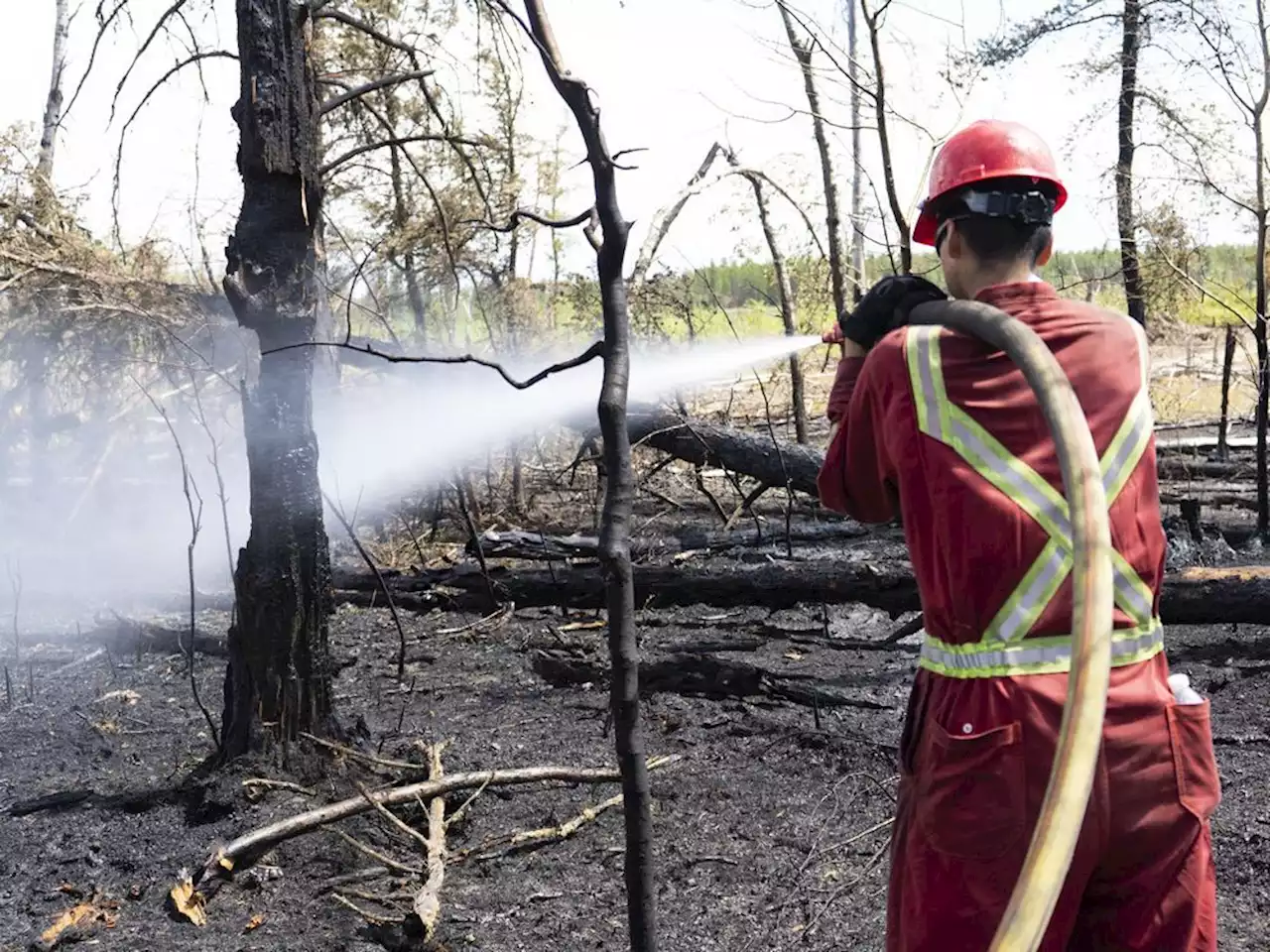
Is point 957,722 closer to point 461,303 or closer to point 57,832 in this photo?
point 57,832

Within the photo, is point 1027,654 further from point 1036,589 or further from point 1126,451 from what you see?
point 1126,451

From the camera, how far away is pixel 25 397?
589 inches

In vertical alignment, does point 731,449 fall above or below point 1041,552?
below

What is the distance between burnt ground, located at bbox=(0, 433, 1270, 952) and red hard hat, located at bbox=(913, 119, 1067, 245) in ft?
7.68

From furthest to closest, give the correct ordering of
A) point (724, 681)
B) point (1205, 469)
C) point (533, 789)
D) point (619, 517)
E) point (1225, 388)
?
point (1205, 469)
point (1225, 388)
point (724, 681)
point (533, 789)
point (619, 517)

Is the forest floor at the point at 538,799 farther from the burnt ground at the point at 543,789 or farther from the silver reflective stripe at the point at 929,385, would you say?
the silver reflective stripe at the point at 929,385

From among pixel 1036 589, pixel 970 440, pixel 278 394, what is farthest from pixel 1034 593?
pixel 278 394

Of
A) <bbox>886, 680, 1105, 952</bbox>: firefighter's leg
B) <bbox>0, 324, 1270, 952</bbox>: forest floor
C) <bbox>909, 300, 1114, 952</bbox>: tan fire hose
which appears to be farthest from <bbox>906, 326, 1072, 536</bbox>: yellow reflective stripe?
<bbox>0, 324, 1270, 952</bbox>: forest floor

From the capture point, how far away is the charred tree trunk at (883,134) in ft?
23.5

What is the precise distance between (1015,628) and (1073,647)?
0.15 m

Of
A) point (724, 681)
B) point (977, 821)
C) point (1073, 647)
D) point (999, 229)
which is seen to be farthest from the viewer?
point (724, 681)

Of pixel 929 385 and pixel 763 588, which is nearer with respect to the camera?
pixel 929 385

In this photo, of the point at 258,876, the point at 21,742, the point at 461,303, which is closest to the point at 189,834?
the point at 258,876

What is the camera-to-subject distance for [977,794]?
1.87m
